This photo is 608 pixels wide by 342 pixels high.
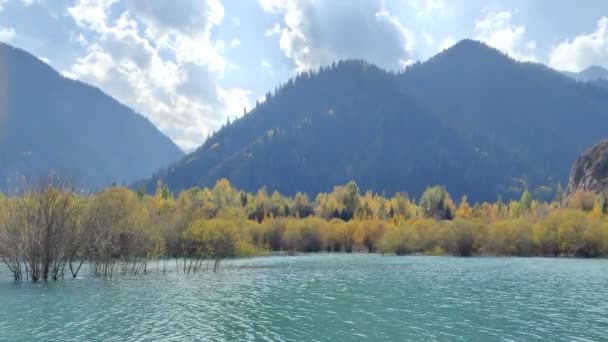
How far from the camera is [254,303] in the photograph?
46.8 m

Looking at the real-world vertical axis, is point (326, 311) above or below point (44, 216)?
below

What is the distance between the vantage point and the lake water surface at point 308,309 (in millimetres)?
34188

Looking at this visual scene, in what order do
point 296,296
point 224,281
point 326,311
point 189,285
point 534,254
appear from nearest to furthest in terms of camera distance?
point 326,311 < point 296,296 < point 189,285 < point 224,281 < point 534,254

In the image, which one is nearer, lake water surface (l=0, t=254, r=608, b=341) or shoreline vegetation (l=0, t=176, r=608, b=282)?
lake water surface (l=0, t=254, r=608, b=341)

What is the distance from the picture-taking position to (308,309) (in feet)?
144

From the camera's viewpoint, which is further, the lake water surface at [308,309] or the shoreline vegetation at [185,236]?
the shoreline vegetation at [185,236]

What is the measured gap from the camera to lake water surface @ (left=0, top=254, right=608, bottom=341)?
34.2 meters

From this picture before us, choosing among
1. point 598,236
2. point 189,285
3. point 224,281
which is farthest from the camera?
point 598,236

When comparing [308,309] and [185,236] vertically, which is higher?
[185,236]

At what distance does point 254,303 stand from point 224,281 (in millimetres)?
19441

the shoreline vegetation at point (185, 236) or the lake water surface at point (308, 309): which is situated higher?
the shoreline vegetation at point (185, 236)

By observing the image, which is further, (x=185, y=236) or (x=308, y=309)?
(x=185, y=236)

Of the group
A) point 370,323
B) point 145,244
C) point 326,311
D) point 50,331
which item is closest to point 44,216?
point 145,244

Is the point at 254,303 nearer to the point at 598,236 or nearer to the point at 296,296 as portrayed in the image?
the point at 296,296
